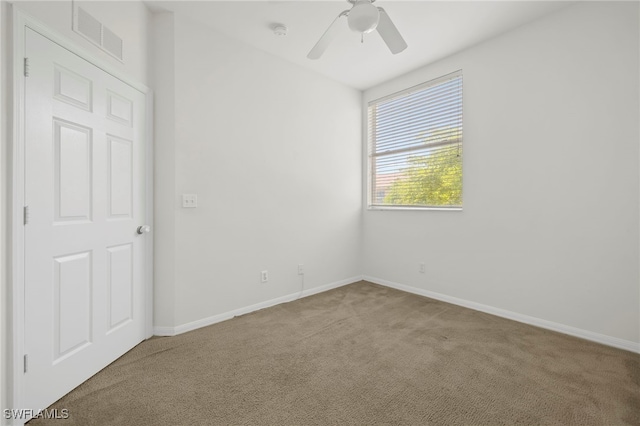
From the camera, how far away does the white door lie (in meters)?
1.51

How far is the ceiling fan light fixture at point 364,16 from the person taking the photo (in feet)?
5.62

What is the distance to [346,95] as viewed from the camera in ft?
13.0

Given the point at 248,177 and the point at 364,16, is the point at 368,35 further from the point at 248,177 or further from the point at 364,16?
the point at 248,177

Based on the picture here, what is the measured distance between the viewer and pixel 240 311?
9.49ft

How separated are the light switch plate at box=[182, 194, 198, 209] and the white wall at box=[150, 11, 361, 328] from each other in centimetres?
4

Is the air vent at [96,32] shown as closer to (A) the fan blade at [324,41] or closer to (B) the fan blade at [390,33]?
(A) the fan blade at [324,41]

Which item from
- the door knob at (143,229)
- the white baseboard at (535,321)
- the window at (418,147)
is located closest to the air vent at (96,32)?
the door knob at (143,229)

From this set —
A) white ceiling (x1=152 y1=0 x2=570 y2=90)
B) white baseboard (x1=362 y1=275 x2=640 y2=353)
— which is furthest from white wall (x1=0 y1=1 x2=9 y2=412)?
white baseboard (x1=362 y1=275 x2=640 y2=353)

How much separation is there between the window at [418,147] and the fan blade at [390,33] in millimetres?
1469

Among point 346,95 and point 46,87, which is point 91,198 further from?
point 346,95

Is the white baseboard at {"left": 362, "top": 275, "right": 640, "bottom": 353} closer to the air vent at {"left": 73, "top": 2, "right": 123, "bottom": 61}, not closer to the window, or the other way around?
the window

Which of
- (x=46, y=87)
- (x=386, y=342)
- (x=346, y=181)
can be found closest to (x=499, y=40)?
(x=346, y=181)

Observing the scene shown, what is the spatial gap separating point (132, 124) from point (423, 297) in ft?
11.3

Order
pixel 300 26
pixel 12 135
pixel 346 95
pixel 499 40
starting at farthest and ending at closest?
pixel 346 95 < pixel 499 40 < pixel 300 26 < pixel 12 135
